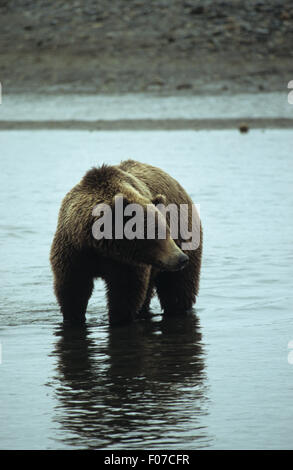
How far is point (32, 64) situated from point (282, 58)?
8.18m

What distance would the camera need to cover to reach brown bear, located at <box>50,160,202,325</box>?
6.14 m

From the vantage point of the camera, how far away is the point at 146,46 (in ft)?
112

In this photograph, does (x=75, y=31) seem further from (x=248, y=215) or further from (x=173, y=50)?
(x=248, y=215)

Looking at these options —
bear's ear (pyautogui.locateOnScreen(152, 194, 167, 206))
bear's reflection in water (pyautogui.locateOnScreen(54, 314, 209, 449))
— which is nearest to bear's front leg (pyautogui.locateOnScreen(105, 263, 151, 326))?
bear's reflection in water (pyautogui.locateOnScreen(54, 314, 209, 449))

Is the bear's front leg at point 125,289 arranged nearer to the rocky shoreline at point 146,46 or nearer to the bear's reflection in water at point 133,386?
the bear's reflection in water at point 133,386

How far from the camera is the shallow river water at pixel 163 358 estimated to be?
4598 millimetres

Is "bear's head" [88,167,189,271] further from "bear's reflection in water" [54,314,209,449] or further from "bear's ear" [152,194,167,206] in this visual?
"bear's reflection in water" [54,314,209,449]

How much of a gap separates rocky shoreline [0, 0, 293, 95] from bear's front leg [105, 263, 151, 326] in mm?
22489

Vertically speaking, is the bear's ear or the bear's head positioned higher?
the bear's ear

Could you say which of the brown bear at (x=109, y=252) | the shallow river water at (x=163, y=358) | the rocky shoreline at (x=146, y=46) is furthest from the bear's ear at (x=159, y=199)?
the rocky shoreline at (x=146, y=46)

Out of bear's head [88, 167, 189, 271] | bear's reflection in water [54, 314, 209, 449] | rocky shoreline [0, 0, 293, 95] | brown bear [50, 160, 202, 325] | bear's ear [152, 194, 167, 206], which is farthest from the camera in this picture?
rocky shoreline [0, 0, 293, 95]

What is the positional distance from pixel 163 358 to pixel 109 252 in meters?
0.73

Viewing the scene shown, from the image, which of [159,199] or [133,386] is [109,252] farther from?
[133,386]

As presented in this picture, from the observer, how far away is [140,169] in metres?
6.93
